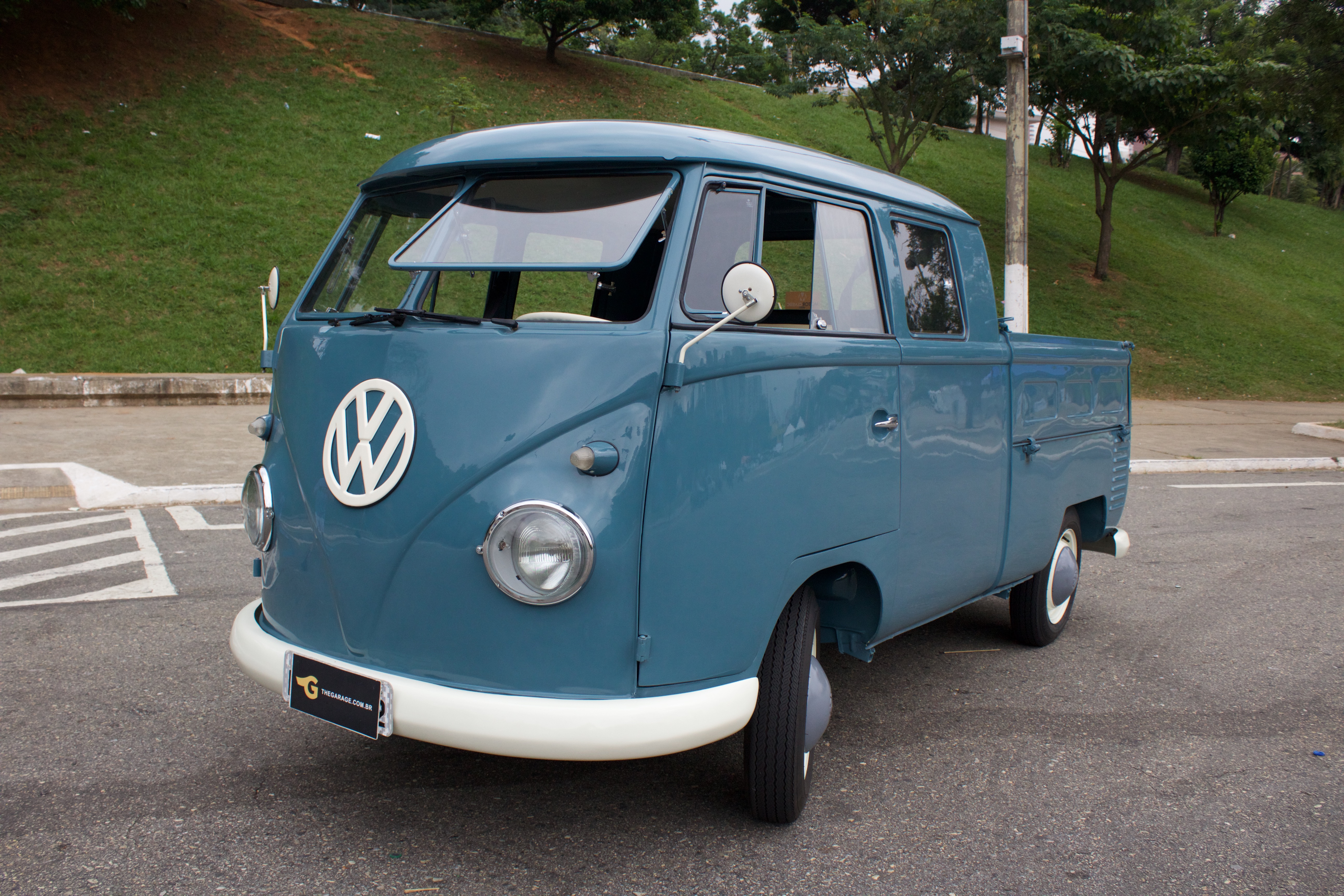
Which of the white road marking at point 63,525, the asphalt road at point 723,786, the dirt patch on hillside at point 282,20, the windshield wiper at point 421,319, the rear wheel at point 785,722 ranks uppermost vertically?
the dirt patch on hillside at point 282,20

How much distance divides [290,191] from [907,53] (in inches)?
508

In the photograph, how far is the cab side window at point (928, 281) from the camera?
3.61 metres

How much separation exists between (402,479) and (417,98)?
2512cm

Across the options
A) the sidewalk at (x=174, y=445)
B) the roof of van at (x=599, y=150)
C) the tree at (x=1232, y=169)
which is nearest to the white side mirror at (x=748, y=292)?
the roof of van at (x=599, y=150)

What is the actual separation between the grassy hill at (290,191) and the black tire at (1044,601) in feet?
42.6

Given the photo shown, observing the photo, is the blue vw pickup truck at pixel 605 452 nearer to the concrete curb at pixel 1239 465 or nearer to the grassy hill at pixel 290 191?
the concrete curb at pixel 1239 465

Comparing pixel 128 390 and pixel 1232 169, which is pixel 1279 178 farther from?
pixel 128 390

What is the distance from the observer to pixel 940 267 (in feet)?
12.8

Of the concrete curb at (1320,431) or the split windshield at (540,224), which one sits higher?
the split windshield at (540,224)

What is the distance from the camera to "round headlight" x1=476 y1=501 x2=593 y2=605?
96.1 inches

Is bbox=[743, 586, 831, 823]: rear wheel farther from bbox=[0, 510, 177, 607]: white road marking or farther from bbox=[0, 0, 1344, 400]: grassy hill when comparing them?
bbox=[0, 0, 1344, 400]: grassy hill

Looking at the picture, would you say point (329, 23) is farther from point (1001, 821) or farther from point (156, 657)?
point (1001, 821)

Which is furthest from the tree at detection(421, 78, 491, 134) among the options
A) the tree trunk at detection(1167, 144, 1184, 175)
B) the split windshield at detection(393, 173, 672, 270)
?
the tree trunk at detection(1167, 144, 1184, 175)

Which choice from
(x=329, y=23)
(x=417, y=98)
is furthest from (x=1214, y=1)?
(x=329, y=23)
